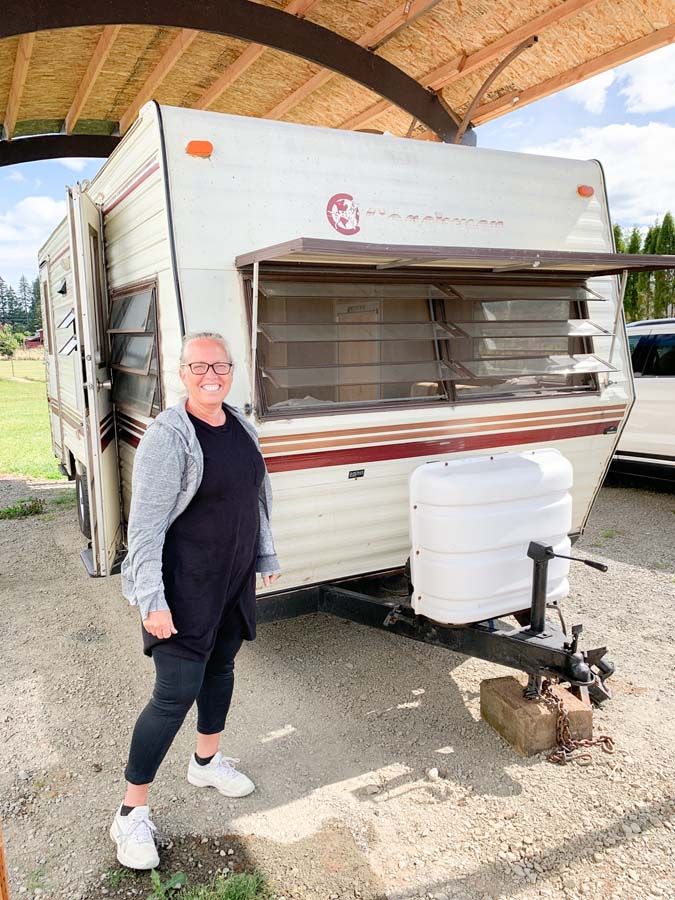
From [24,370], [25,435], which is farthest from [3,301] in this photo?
[25,435]

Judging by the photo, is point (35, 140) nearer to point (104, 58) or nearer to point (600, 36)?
point (104, 58)

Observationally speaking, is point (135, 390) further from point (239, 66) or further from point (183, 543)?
point (239, 66)

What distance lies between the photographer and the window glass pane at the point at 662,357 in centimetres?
769

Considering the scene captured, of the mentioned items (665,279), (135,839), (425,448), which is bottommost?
(135,839)

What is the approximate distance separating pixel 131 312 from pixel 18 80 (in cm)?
485

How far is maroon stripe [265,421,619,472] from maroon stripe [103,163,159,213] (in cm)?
148

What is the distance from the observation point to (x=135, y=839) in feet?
8.34

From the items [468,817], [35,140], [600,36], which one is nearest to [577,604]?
[468,817]

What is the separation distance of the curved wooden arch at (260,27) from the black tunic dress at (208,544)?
483 cm

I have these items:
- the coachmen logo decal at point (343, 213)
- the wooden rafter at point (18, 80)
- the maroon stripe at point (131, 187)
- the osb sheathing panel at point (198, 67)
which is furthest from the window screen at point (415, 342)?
the osb sheathing panel at point (198, 67)

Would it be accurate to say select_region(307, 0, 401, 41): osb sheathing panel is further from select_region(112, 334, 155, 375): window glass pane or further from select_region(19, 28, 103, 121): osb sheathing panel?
select_region(112, 334, 155, 375): window glass pane

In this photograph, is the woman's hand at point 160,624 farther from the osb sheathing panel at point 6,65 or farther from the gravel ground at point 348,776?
the osb sheathing panel at point 6,65

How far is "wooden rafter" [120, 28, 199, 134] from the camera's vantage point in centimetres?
687

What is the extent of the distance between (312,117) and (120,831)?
27.1ft
